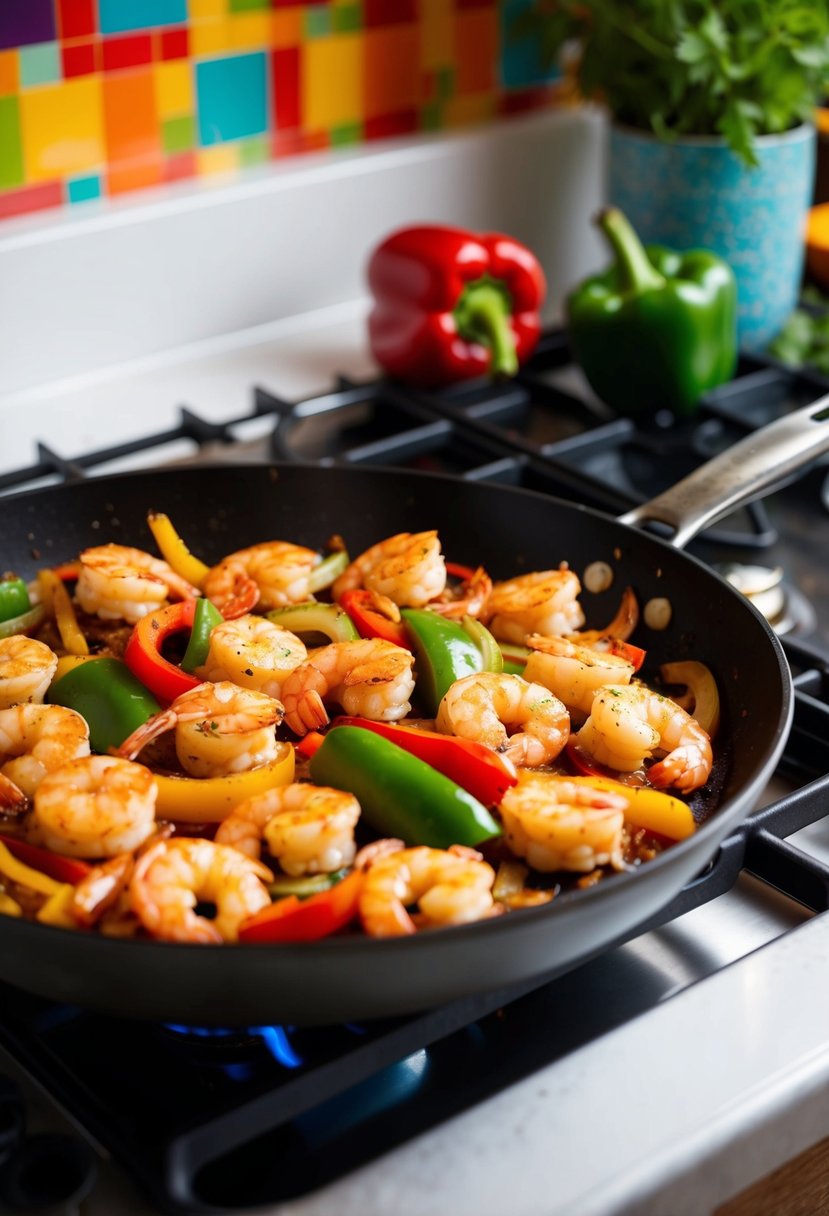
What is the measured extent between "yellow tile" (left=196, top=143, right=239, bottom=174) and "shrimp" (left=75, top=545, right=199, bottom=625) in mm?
855

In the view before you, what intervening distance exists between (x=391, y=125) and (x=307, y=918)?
1.56 metres

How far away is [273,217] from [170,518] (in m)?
0.70

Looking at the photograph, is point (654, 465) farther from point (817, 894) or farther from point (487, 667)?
point (817, 894)

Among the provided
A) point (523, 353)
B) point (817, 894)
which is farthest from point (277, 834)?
point (523, 353)

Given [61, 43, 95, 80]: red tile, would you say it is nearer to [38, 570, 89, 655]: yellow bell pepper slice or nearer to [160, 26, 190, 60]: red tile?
A: [160, 26, 190, 60]: red tile

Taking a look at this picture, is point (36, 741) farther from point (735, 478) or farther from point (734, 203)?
point (734, 203)

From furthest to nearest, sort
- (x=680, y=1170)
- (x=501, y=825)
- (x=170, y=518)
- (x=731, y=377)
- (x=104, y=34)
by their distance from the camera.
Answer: (x=731, y=377) → (x=104, y=34) → (x=170, y=518) → (x=501, y=825) → (x=680, y=1170)

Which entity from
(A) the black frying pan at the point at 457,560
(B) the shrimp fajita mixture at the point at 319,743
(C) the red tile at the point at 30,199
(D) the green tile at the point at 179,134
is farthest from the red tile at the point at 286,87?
(B) the shrimp fajita mixture at the point at 319,743

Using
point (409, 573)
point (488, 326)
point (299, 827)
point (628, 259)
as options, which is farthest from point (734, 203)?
point (299, 827)

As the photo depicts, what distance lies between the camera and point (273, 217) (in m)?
2.03

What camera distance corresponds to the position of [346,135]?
2.12 meters

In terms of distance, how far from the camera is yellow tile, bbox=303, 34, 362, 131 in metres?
2.03

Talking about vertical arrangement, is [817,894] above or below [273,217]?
below

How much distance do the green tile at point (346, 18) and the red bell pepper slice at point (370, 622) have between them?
1062 millimetres
